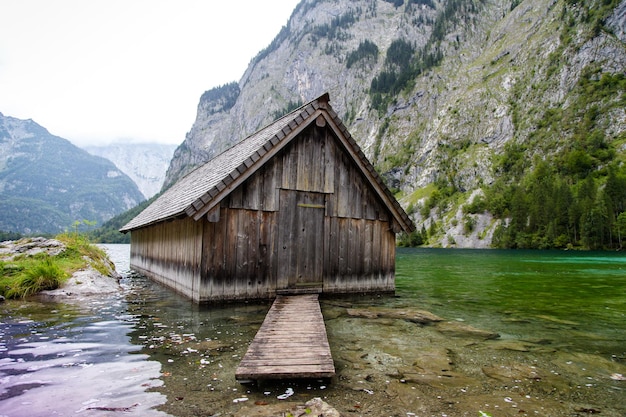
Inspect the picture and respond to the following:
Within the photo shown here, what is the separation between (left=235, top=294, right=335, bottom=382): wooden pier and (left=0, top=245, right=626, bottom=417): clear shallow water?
0.24m

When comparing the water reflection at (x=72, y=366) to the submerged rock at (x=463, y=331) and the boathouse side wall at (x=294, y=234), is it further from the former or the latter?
the submerged rock at (x=463, y=331)

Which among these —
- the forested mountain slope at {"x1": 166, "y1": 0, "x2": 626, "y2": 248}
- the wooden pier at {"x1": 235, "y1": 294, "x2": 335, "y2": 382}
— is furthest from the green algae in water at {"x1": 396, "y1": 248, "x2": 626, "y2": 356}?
the forested mountain slope at {"x1": 166, "y1": 0, "x2": 626, "y2": 248}

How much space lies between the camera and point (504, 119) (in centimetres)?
13375

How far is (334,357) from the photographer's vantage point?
7.41 m

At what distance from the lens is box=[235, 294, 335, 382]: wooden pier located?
5664mm

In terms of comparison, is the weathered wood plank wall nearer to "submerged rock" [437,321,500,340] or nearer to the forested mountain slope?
"submerged rock" [437,321,500,340]

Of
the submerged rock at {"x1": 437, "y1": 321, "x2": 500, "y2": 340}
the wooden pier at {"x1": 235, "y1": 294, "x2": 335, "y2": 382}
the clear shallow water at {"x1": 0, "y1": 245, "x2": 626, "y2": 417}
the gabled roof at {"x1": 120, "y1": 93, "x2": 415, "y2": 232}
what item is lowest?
the submerged rock at {"x1": 437, "y1": 321, "x2": 500, "y2": 340}

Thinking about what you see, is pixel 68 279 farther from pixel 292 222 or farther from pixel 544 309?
pixel 544 309

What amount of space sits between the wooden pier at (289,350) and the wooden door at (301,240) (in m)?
3.17

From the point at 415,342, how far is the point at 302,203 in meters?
6.28

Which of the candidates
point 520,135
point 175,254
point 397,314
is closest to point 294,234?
point 397,314

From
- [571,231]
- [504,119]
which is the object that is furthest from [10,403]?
[504,119]

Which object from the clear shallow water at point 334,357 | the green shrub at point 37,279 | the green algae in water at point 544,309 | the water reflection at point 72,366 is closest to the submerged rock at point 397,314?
the clear shallow water at point 334,357

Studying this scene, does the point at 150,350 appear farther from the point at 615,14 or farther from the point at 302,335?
the point at 615,14
